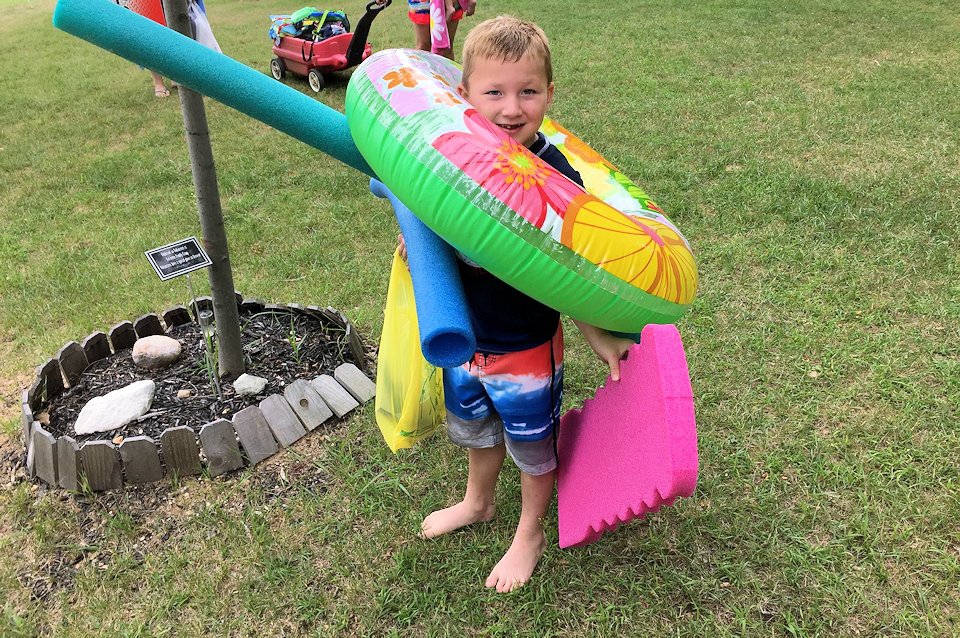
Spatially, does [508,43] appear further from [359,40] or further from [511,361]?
[359,40]

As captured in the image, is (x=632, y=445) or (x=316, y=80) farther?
(x=316, y=80)

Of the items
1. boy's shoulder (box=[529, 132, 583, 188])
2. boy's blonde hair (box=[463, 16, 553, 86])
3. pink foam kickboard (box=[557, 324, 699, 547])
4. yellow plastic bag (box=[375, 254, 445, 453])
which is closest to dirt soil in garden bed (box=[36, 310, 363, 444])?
yellow plastic bag (box=[375, 254, 445, 453])

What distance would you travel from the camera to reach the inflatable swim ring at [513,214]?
1.32m

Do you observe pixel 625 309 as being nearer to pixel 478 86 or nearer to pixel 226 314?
pixel 478 86

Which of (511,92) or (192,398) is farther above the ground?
(511,92)

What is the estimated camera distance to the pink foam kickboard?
4.85 feet

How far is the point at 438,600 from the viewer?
6.77 ft

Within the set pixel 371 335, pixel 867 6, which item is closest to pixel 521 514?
pixel 371 335

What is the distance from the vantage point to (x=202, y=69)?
1460mm

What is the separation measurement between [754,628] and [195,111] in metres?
2.39

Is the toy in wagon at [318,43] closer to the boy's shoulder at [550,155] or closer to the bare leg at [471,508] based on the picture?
the boy's shoulder at [550,155]

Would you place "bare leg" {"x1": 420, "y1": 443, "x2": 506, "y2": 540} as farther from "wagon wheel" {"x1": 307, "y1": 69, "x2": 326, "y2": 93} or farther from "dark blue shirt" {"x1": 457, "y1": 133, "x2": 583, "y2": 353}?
"wagon wheel" {"x1": 307, "y1": 69, "x2": 326, "y2": 93}

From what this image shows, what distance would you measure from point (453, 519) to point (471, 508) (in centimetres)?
7

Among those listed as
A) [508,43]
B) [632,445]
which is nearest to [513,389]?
[632,445]
